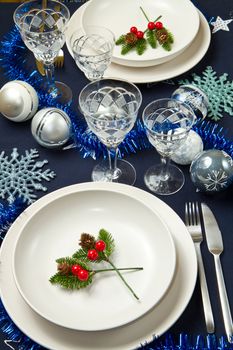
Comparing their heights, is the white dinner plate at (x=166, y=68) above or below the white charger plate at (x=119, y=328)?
above

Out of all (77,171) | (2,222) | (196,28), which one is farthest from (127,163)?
(196,28)

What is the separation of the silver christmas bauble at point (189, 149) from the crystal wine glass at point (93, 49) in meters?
0.23

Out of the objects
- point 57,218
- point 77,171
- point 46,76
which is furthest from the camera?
point 46,76

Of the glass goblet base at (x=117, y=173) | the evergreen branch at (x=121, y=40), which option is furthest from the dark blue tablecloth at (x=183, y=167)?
the evergreen branch at (x=121, y=40)

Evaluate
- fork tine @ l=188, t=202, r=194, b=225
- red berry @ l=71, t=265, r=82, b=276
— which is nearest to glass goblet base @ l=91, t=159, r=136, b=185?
fork tine @ l=188, t=202, r=194, b=225

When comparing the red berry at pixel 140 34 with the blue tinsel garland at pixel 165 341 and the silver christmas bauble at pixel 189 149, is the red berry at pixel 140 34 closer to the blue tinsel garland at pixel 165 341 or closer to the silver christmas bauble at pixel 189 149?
the silver christmas bauble at pixel 189 149

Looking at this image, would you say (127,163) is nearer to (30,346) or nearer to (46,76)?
(46,76)

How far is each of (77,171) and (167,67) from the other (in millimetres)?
331

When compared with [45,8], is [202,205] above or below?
below

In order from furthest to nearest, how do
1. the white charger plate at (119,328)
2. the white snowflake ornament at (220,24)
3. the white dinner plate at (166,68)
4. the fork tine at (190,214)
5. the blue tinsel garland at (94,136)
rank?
the white snowflake ornament at (220,24) < the white dinner plate at (166,68) < the blue tinsel garland at (94,136) < the fork tine at (190,214) < the white charger plate at (119,328)

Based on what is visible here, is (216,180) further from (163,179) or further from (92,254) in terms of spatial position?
(92,254)

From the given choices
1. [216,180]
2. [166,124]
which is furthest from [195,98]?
[216,180]

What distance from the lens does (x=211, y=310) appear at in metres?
0.80

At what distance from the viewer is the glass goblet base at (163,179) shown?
38.2 inches
